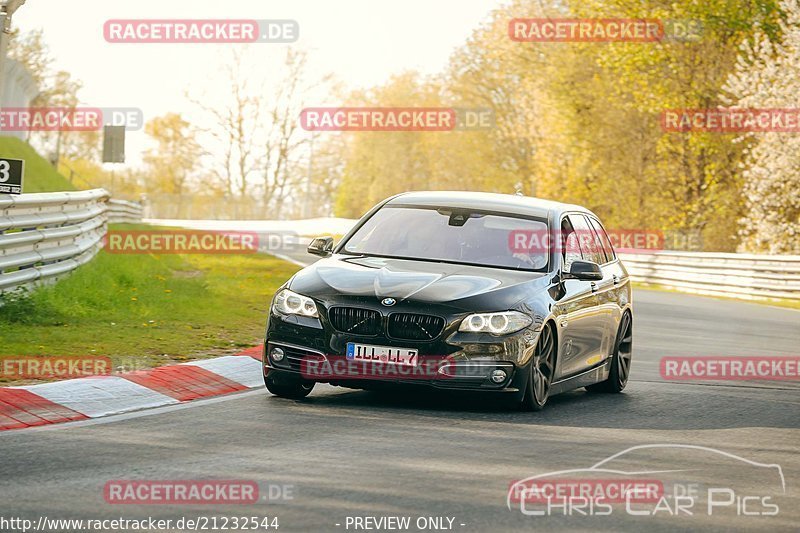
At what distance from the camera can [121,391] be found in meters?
9.86

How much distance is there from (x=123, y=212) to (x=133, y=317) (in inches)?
1414

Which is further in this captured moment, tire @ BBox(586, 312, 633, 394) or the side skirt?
tire @ BBox(586, 312, 633, 394)

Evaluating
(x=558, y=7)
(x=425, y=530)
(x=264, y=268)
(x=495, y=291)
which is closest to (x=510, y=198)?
(x=495, y=291)

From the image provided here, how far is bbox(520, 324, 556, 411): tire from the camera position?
9.98m

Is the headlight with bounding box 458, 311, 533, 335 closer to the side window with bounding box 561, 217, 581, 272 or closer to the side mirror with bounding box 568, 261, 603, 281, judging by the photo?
the side mirror with bounding box 568, 261, 603, 281

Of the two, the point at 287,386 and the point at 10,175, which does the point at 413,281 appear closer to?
the point at 287,386

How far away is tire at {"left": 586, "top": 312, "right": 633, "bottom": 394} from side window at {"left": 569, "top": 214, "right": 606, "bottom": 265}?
2.17ft

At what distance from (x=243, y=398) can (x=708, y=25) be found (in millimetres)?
38209

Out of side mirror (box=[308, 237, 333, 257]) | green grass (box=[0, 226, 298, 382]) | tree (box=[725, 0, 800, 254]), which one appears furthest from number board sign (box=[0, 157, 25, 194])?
tree (box=[725, 0, 800, 254])

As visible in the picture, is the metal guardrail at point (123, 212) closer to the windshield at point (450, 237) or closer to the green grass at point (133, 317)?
the green grass at point (133, 317)

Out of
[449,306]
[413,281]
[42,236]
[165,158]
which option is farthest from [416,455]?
[165,158]

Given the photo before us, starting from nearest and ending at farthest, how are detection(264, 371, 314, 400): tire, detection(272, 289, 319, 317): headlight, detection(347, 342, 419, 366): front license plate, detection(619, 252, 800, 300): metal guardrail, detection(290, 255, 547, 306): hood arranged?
detection(347, 342, 419, 366): front license plate → detection(290, 255, 547, 306): hood → detection(272, 289, 319, 317): headlight → detection(264, 371, 314, 400): tire → detection(619, 252, 800, 300): metal guardrail

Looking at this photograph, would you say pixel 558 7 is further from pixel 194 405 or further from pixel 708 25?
pixel 194 405

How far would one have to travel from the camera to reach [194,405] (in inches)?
385
